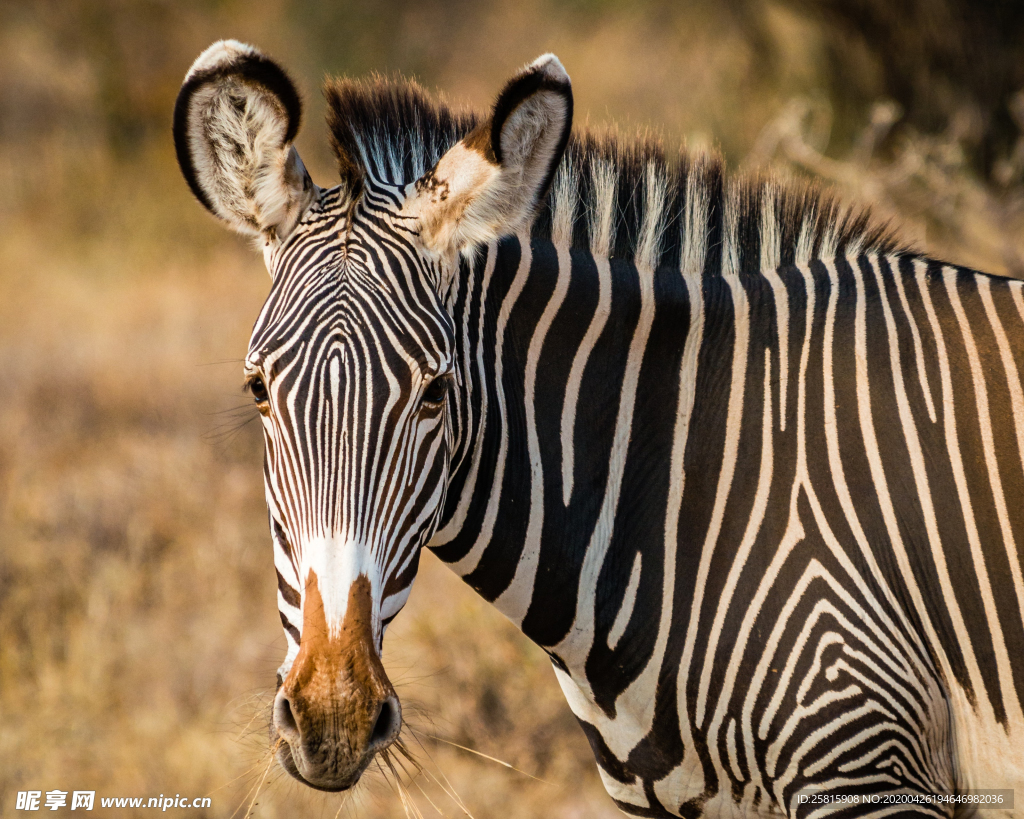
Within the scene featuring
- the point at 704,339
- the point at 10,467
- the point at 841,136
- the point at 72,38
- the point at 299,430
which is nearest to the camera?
the point at 299,430

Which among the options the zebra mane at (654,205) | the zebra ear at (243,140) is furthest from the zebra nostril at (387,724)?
the zebra mane at (654,205)

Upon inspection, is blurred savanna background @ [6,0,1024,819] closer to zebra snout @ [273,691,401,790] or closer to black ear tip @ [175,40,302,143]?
zebra snout @ [273,691,401,790]

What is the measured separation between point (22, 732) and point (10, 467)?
3.26m

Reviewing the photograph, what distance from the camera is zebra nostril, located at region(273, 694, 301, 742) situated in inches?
73.7

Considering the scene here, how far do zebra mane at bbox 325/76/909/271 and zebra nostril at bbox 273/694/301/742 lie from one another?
58.5 inches

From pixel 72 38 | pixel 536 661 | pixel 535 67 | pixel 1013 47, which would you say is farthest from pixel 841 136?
pixel 72 38

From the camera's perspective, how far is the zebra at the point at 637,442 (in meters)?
2.01

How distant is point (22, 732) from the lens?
4664 millimetres

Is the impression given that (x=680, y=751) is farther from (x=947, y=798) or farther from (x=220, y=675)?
(x=220, y=675)

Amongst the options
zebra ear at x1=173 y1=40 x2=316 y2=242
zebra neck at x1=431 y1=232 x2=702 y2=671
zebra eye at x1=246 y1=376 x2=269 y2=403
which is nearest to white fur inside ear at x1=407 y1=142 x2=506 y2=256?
zebra neck at x1=431 y1=232 x2=702 y2=671
